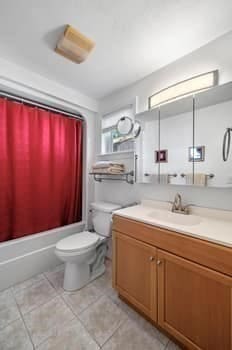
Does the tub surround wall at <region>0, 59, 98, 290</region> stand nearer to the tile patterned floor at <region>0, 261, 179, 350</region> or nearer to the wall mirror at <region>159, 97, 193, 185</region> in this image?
the tile patterned floor at <region>0, 261, 179, 350</region>

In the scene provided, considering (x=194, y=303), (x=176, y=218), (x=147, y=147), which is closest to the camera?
(x=194, y=303)

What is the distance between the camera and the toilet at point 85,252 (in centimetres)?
158

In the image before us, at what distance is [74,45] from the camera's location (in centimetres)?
128

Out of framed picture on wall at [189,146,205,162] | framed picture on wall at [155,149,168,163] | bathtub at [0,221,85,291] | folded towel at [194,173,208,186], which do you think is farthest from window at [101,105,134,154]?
bathtub at [0,221,85,291]

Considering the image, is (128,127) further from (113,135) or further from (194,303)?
(194,303)

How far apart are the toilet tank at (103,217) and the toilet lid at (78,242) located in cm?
15

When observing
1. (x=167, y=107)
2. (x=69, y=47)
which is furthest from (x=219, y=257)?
(x=69, y=47)

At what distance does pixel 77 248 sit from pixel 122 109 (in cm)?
170

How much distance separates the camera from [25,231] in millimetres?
1850

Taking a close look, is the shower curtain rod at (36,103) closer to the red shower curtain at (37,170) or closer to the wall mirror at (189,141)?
the red shower curtain at (37,170)

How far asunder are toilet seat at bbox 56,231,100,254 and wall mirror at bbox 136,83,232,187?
86 cm

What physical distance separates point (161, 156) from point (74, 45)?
4.05 ft

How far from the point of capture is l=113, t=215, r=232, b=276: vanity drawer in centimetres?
86

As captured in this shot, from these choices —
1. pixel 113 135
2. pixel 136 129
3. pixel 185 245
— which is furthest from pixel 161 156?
pixel 185 245
